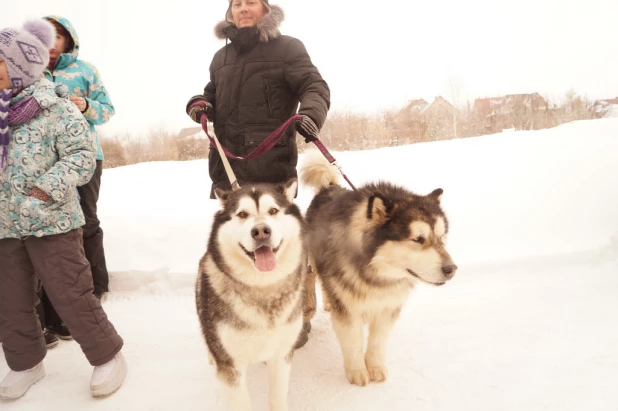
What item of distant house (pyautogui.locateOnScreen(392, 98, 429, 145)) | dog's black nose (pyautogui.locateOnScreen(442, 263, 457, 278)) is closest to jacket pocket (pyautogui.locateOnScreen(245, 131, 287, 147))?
dog's black nose (pyautogui.locateOnScreen(442, 263, 457, 278))

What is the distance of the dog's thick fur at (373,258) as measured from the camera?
1.68 meters

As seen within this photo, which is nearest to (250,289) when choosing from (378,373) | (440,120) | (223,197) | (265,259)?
(265,259)

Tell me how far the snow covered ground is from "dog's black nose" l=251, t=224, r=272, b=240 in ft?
3.21

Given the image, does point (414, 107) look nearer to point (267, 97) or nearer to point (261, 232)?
point (267, 97)

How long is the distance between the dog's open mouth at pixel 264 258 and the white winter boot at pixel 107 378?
3.98ft

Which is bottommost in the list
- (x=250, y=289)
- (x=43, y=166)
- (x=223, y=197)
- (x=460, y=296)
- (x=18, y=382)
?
(x=460, y=296)

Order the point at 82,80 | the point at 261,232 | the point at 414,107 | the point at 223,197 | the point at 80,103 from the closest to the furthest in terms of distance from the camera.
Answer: the point at 261,232, the point at 223,197, the point at 80,103, the point at 82,80, the point at 414,107

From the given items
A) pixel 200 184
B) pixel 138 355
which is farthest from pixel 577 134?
pixel 138 355

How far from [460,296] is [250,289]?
2.01 m

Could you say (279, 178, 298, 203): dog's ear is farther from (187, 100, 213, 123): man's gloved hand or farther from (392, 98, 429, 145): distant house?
(392, 98, 429, 145): distant house

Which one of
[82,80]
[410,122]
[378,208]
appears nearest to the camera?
[378,208]

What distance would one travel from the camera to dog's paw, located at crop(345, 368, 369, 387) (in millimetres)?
1935

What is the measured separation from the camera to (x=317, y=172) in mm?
2533

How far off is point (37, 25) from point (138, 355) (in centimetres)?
196
